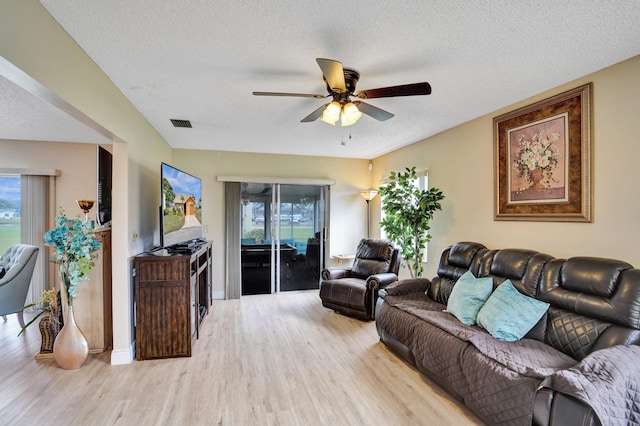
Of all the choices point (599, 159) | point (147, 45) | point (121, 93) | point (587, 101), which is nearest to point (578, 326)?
point (599, 159)

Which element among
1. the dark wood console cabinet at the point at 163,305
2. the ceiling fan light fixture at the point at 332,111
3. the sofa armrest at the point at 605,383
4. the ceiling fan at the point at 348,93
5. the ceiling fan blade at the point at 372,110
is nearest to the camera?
the sofa armrest at the point at 605,383

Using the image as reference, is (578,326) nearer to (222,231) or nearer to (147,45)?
(147,45)

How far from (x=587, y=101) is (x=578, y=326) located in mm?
1750

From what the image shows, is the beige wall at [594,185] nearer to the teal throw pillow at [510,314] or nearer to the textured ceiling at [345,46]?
the textured ceiling at [345,46]

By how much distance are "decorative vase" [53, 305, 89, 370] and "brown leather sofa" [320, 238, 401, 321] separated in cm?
281

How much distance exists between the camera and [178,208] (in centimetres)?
358

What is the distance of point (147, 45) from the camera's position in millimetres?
1974

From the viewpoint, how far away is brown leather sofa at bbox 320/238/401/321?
13.1 feet

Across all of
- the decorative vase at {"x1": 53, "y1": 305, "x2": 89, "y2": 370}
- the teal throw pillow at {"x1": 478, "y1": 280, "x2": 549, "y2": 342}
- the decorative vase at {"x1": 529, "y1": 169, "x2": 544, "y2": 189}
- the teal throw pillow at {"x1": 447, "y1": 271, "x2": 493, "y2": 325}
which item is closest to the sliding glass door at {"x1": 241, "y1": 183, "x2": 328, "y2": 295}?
the decorative vase at {"x1": 53, "y1": 305, "x2": 89, "y2": 370}

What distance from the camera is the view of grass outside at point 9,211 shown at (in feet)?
15.0

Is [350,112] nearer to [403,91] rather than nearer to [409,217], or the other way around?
[403,91]

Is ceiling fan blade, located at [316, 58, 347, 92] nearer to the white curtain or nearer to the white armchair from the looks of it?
the white armchair

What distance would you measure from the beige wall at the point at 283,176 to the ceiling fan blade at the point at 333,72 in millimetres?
3484

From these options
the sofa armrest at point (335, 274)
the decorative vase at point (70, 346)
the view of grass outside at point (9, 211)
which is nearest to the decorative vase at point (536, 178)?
the sofa armrest at point (335, 274)
